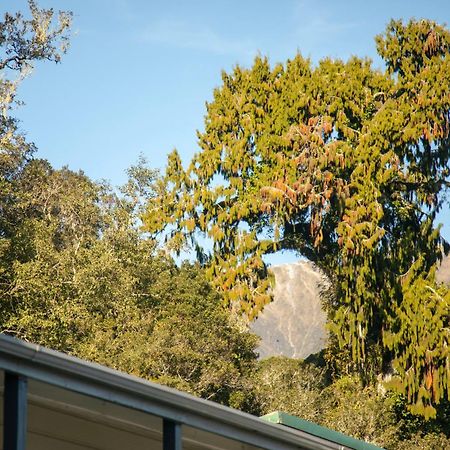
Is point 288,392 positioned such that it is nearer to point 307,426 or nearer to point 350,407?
point 350,407

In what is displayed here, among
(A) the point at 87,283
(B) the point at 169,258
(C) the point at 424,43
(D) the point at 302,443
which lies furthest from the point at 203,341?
(D) the point at 302,443

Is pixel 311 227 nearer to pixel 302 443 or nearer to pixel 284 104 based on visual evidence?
pixel 284 104

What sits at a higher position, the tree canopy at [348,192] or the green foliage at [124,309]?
the tree canopy at [348,192]

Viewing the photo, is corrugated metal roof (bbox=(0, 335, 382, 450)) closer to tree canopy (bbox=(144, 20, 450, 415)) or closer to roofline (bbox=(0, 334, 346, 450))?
roofline (bbox=(0, 334, 346, 450))

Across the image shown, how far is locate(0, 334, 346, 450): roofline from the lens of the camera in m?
10.1

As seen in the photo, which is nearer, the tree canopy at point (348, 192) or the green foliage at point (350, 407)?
the green foliage at point (350, 407)

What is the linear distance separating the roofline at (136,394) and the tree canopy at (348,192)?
106 ft

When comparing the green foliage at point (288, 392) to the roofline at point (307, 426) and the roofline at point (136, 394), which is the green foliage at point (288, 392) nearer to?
the roofline at point (307, 426)

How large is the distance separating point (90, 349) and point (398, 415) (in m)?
14.8

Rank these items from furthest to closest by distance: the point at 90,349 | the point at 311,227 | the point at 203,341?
1. the point at 311,227
2. the point at 203,341
3. the point at 90,349

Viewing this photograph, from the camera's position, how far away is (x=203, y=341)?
133ft

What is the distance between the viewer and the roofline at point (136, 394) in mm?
10055

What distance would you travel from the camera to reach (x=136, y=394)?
11258 millimetres

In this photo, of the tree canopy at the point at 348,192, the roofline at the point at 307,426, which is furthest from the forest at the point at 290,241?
the roofline at the point at 307,426
